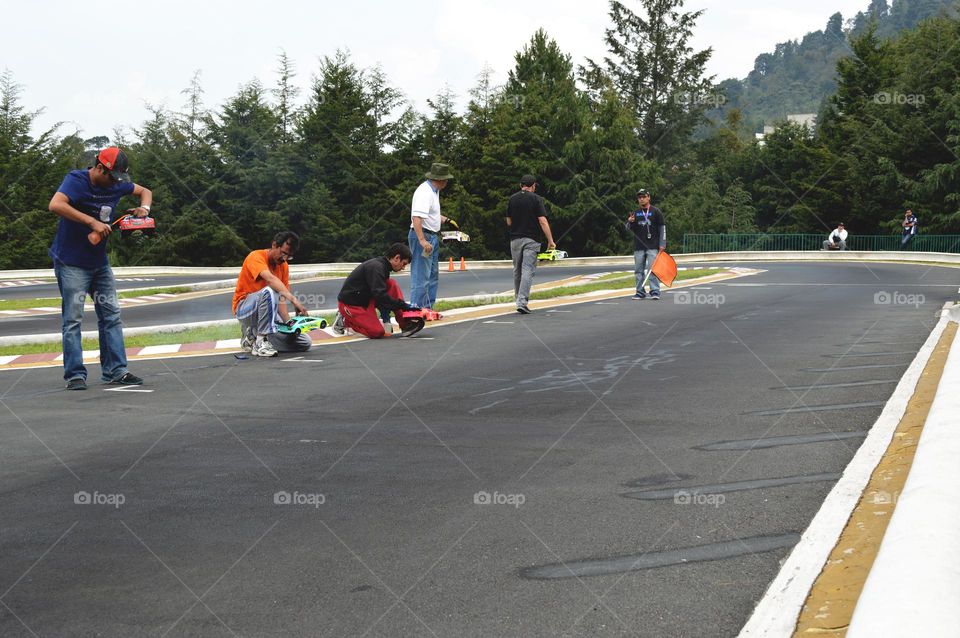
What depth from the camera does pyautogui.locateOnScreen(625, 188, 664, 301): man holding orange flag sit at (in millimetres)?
18281

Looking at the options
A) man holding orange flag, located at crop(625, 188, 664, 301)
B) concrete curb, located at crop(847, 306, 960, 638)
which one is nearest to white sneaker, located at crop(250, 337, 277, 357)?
concrete curb, located at crop(847, 306, 960, 638)

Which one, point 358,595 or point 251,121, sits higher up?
point 251,121

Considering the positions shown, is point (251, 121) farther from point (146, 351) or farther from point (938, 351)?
point (938, 351)

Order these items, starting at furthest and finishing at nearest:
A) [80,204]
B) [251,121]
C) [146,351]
Answer: [251,121] → [146,351] → [80,204]

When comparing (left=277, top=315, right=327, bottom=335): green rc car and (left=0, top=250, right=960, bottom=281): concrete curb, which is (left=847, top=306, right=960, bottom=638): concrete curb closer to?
(left=277, top=315, right=327, bottom=335): green rc car

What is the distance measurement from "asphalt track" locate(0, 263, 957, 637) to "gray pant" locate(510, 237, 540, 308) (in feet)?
16.6

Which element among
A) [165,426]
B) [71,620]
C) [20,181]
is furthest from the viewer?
[20,181]

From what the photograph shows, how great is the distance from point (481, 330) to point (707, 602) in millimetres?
9552

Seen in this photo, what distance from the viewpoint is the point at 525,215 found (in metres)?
15.0

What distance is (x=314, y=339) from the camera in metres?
12.4

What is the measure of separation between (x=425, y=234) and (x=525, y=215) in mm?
1931

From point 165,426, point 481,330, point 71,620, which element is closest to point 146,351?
point 481,330

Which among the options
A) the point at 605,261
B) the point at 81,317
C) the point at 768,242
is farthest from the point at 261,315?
the point at 768,242

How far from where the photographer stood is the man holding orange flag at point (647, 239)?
18.3m
